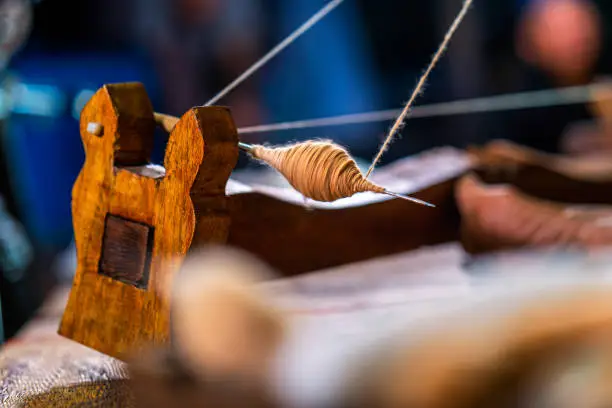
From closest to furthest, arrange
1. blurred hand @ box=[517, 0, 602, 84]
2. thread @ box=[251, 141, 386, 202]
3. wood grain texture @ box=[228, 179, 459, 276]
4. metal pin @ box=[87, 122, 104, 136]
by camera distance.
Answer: thread @ box=[251, 141, 386, 202]
metal pin @ box=[87, 122, 104, 136]
wood grain texture @ box=[228, 179, 459, 276]
blurred hand @ box=[517, 0, 602, 84]

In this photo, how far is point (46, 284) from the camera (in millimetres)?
3141

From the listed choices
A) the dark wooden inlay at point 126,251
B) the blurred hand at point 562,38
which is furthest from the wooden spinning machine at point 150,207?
the blurred hand at point 562,38

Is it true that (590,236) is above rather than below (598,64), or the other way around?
below

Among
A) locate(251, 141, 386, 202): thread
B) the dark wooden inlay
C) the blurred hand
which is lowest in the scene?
the dark wooden inlay

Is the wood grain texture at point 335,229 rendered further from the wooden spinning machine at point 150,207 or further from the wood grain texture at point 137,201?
the wood grain texture at point 137,201

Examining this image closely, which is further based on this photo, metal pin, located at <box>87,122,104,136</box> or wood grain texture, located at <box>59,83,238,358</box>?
metal pin, located at <box>87,122,104,136</box>

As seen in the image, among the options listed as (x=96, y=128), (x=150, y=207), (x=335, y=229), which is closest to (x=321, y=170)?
(x=150, y=207)

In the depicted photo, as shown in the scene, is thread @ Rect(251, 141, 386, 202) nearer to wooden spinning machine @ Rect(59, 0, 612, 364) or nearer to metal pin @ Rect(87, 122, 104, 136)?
wooden spinning machine @ Rect(59, 0, 612, 364)

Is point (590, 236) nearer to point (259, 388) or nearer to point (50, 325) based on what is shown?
point (50, 325)

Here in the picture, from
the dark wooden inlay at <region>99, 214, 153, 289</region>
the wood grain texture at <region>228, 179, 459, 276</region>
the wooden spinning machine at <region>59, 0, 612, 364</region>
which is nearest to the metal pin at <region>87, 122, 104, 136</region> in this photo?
the wooden spinning machine at <region>59, 0, 612, 364</region>

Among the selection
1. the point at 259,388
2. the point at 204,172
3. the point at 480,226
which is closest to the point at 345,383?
the point at 259,388

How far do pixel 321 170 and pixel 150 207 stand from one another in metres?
0.22

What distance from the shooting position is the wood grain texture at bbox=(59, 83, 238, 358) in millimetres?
787

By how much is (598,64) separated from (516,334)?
10.8 ft
